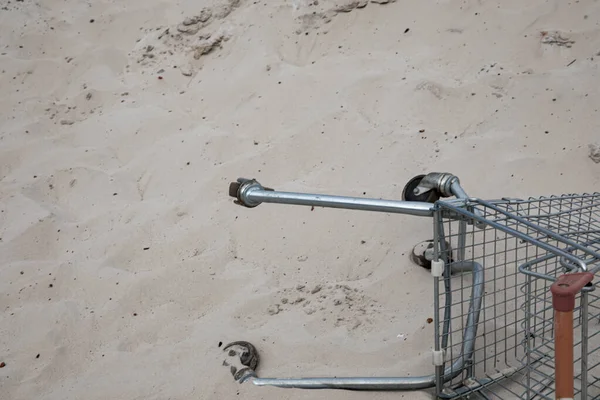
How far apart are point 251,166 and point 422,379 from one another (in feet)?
4.73

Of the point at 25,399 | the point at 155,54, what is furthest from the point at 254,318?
the point at 155,54

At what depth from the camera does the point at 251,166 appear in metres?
2.77

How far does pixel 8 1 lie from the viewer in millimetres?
4070

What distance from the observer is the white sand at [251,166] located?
79.5 inches

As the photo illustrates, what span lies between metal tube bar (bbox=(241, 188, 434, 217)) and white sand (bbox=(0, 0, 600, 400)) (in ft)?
1.88

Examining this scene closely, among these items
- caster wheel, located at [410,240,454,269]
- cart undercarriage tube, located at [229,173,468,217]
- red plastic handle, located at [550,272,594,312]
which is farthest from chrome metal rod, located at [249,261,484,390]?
red plastic handle, located at [550,272,594,312]

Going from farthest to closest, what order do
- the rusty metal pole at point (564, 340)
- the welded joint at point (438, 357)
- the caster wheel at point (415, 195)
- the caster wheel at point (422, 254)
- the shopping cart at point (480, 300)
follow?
the caster wheel at point (422, 254), the caster wheel at point (415, 195), the welded joint at point (438, 357), the shopping cart at point (480, 300), the rusty metal pole at point (564, 340)

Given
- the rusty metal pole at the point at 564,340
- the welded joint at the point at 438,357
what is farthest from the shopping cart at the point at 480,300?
the rusty metal pole at the point at 564,340

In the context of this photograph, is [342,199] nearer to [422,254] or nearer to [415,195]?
[415,195]

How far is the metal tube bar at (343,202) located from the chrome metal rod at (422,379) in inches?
10.6

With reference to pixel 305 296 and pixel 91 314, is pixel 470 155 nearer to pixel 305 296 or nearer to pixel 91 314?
pixel 305 296

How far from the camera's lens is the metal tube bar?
4.90 feet

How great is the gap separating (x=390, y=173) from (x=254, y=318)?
93cm

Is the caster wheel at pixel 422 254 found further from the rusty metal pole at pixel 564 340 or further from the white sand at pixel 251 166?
the rusty metal pole at pixel 564 340
